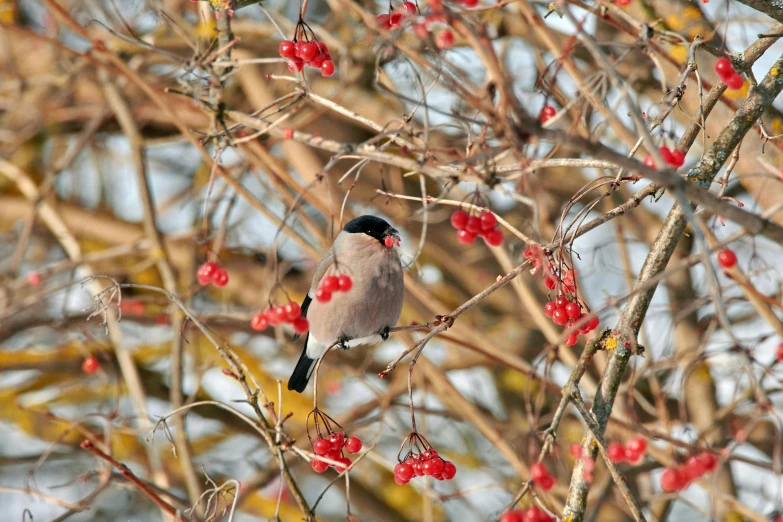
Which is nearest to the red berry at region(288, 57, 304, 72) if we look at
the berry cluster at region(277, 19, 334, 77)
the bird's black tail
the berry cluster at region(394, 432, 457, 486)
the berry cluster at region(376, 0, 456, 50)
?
the berry cluster at region(277, 19, 334, 77)

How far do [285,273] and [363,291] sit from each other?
1.79 metres

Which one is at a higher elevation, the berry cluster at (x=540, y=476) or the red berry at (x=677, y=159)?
the red berry at (x=677, y=159)

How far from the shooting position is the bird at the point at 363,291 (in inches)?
142

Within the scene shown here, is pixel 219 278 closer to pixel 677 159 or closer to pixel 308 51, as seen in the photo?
pixel 308 51

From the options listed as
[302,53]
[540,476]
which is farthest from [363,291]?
[540,476]

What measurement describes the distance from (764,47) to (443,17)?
3.96ft

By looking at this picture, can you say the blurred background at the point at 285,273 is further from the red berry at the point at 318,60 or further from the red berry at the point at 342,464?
the red berry at the point at 342,464

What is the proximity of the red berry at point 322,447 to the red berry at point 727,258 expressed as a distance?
1285 millimetres

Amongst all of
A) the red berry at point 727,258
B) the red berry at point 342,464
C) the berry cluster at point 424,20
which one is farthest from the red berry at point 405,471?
the berry cluster at point 424,20

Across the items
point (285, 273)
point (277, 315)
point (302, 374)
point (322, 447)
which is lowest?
point (322, 447)

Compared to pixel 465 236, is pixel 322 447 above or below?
below

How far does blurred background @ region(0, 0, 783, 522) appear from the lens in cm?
359

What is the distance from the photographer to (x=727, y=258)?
2.11 metres

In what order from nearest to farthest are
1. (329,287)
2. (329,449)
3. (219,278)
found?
(329,287) < (329,449) < (219,278)
